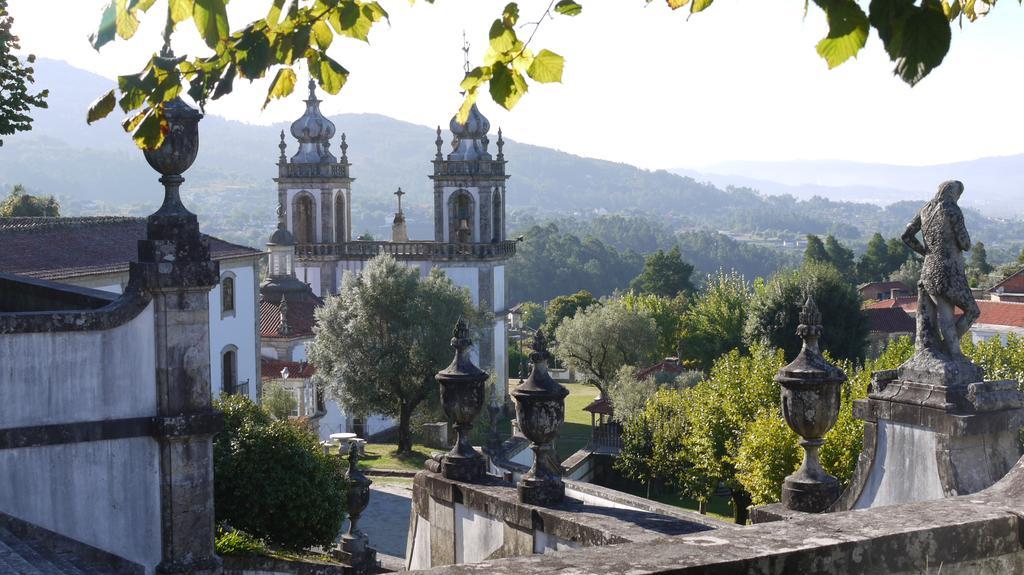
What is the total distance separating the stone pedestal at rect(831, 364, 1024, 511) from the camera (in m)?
7.92

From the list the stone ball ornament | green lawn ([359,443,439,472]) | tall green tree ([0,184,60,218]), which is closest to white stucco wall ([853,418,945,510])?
the stone ball ornament

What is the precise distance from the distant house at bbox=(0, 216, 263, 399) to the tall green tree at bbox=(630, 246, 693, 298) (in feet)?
138

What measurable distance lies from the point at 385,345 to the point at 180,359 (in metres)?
28.9

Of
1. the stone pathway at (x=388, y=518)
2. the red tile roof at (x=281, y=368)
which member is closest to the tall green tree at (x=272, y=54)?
the stone pathway at (x=388, y=518)

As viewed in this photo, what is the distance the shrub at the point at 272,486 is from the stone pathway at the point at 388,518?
4769 mm

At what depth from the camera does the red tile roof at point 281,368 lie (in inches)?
1646

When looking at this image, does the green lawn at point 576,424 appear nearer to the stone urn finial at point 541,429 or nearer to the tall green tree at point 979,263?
→ the stone urn finial at point 541,429

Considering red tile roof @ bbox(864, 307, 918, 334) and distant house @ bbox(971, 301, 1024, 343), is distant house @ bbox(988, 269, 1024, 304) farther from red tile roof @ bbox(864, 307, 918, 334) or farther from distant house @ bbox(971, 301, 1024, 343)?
distant house @ bbox(971, 301, 1024, 343)

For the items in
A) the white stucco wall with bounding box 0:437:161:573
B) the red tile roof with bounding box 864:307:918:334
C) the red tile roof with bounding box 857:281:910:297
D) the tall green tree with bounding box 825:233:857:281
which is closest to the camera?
the white stucco wall with bounding box 0:437:161:573

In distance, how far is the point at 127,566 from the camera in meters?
9.10

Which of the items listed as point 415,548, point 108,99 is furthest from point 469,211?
point 108,99

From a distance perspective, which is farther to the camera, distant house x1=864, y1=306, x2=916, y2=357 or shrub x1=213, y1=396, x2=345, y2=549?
distant house x1=864, y1=306, x2=916, y2=357

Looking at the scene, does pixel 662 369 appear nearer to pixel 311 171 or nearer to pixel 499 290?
pixel 499 290

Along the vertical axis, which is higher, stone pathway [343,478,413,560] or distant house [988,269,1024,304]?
distant house [988,269,1024,304]
